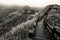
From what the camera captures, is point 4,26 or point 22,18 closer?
point 4,26

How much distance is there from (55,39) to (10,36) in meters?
7.21

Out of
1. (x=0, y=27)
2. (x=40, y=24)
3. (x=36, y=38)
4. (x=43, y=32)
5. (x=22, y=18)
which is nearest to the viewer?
(x=36, y=38)

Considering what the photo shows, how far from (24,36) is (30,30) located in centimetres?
126

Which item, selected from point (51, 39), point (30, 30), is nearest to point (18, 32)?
point (30, 30)

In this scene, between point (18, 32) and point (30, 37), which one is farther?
point (18, 32)

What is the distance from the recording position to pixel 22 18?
27.5 m

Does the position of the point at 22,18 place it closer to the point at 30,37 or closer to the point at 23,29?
the point at 23,29

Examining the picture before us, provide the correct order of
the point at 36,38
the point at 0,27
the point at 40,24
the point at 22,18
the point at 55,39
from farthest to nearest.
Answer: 1. the point at 22,18
2. the point at 0,27
3. the point at 40,24
4. the point at 36,38
5. the point at 55,39

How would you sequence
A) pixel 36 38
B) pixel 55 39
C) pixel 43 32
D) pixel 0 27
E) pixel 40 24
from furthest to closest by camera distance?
pixel 0 27 < pixel 40 24 < pixel 43 32 < pixel 36 38 < pixel 55 39

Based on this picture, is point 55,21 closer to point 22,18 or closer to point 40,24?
point 40,24

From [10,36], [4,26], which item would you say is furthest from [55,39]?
[4,26]

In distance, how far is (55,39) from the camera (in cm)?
1611

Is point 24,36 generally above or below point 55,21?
below

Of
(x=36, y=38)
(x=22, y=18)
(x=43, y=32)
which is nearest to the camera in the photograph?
(x=36, y=38)
